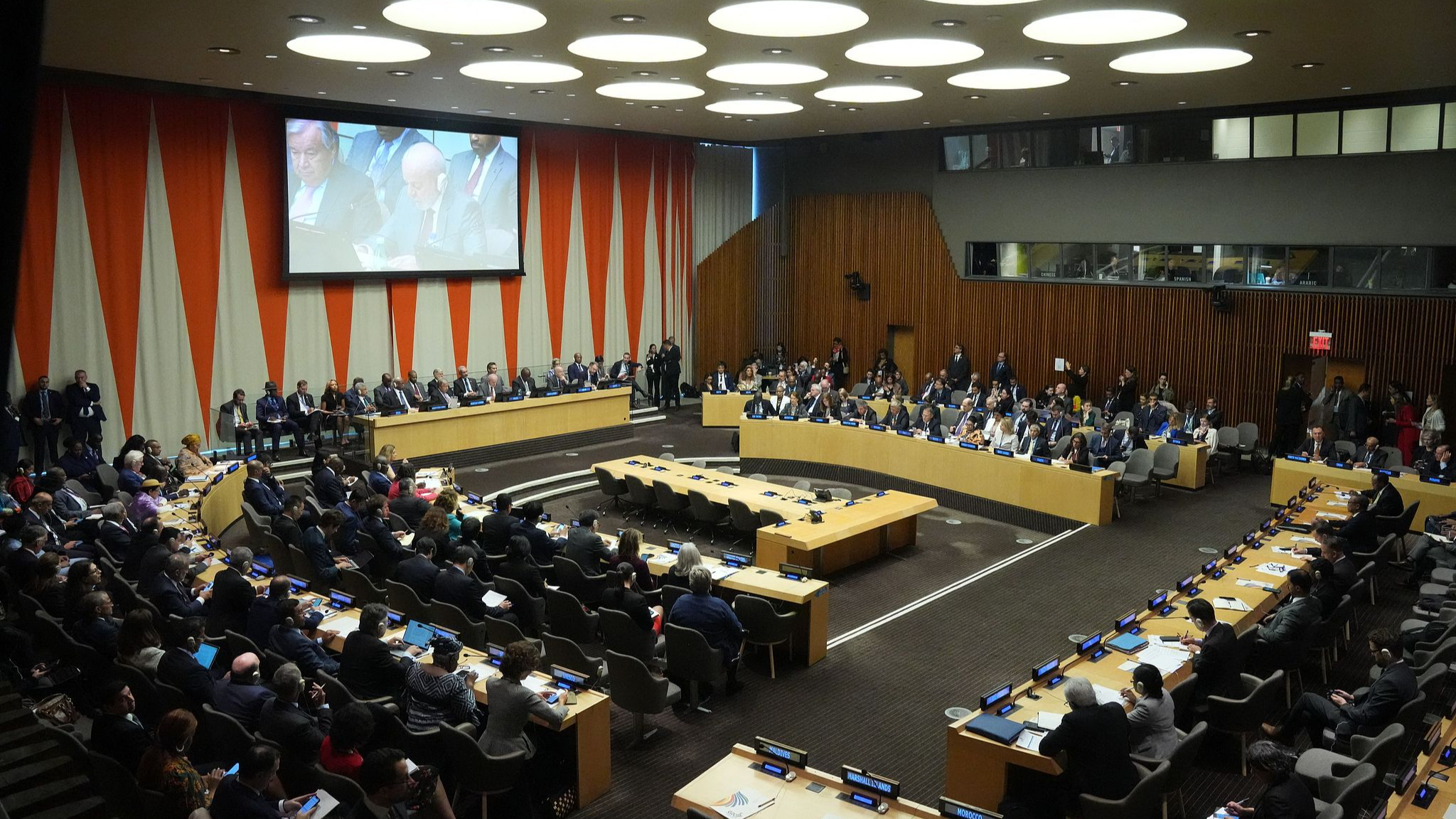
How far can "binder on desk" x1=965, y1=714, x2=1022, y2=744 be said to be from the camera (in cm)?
547

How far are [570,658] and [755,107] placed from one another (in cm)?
996

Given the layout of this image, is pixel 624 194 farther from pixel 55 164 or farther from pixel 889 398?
pixel 55 164

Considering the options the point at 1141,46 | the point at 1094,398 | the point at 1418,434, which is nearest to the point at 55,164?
the point at 1141,46

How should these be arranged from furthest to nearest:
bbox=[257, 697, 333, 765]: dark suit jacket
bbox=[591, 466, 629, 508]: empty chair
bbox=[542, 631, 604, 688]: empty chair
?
1. bbox=[591, 466, 629, 508]: empty chair
2. bbox=[542, 631, 604, 688]: empty chair
3. bbox=[257, 697, 333, 765]: dark suit jacket

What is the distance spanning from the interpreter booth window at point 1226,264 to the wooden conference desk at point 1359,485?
4199 mm

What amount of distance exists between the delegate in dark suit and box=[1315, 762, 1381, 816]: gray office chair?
48.5ft

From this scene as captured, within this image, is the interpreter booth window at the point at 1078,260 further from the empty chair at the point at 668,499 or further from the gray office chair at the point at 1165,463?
the empty chair at the point at 668,499

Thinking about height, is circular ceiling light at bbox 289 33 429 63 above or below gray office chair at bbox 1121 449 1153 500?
above

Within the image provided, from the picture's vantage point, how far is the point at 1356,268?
14742mm

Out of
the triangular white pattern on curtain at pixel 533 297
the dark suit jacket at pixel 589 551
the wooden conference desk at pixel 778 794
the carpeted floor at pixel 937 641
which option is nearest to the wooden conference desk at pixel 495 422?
the carpeted floor at pixel 937 641

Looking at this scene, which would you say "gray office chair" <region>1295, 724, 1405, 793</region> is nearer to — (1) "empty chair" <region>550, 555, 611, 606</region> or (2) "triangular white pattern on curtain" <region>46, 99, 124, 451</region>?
(1) "empty chair" <region>550, 555, 611, 606</region>

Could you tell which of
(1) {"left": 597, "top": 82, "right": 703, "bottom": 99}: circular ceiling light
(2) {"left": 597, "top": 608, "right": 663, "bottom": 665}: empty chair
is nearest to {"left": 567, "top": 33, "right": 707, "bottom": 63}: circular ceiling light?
(1) {"left": 597, "top": 82, "right": 703, "bottom": 99}: circular ceiling light

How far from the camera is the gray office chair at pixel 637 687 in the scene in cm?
660

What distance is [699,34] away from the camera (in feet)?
30.8
